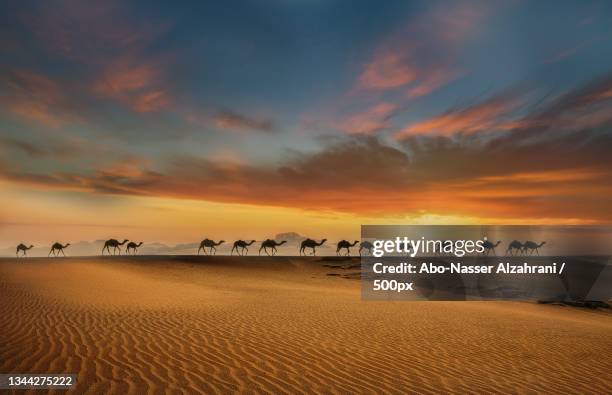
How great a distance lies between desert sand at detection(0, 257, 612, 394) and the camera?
872 cm

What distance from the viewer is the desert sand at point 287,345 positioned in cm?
872

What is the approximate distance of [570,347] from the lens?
1391 cm

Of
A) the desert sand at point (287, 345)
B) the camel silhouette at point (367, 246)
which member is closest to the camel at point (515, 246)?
the camel silhouette at point (367, 246)

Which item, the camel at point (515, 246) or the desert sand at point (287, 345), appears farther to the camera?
the camel at point (515, 246)

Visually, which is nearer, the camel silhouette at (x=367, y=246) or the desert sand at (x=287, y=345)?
the desert sand at (x=287, y=345)

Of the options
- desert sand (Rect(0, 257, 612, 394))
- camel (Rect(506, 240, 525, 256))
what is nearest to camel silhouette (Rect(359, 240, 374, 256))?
camel (Rect(506, 240, 525, 256))

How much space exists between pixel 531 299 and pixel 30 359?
30710 mm

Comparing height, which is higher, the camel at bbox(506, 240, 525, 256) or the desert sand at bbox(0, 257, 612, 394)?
the camel at bbox(506, 240, 525, 256)

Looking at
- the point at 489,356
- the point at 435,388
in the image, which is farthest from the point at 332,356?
the point at 489,356

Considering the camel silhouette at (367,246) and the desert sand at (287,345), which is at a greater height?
the camel silhouette at (367,246)

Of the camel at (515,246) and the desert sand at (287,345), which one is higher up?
the camel at (515,246)

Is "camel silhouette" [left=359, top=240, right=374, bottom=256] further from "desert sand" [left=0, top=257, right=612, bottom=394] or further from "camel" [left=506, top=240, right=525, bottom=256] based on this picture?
"desert sand" [left=0, top=257, right=612, bottom=394]

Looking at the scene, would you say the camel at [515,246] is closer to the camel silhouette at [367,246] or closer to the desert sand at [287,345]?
the camel silhouette at [367,246]

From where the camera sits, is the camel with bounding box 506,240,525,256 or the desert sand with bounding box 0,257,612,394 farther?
the camel with bounding box 506,240,525,256
